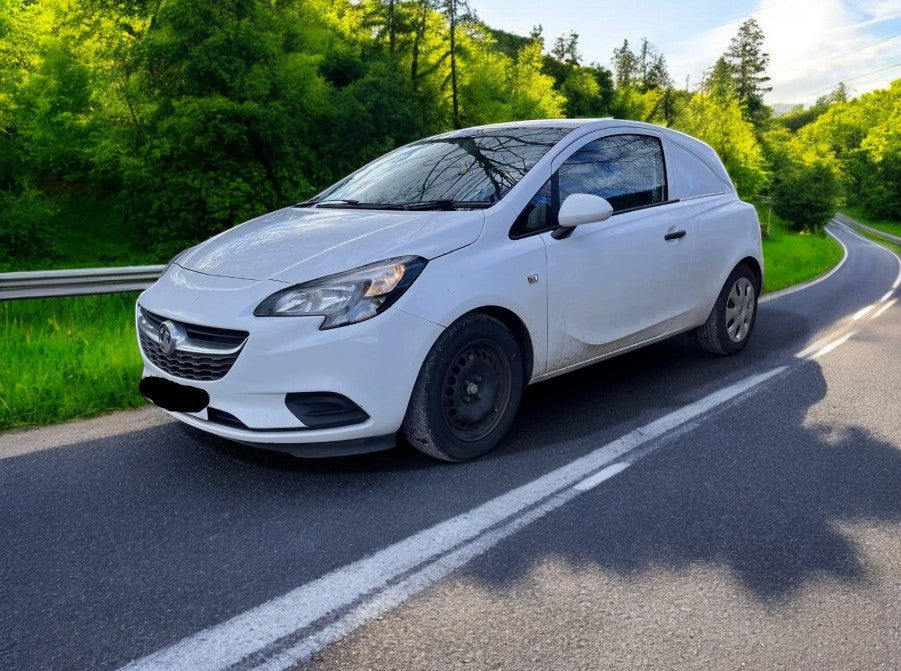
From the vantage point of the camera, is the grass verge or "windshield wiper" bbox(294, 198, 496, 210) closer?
"windshield wiper" bbox(294, 198, 496, 210)

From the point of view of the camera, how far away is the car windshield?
14.1 ft

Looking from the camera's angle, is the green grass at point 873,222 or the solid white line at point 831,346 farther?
the green grass at point 873,222

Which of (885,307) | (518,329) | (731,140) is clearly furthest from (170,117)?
(731,140)

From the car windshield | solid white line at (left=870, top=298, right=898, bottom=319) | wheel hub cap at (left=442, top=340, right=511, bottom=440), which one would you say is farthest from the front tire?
solid white line at (left=870, top=298, right=898, bottom=319)

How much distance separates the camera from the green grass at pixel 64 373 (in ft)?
15.4

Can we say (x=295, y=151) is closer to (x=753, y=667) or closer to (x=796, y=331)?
(x=796, y=331)

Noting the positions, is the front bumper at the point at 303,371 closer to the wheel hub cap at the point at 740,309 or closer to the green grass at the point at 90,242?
the wheel hub cap at the point at 740,309

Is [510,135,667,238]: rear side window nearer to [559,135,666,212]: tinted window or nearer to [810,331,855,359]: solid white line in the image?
[559,135,666,212]: tinted window

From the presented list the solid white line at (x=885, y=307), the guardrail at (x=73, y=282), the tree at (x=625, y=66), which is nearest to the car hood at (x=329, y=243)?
the guardrail at (x=73, y=282)

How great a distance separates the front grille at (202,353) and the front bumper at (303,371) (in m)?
0.03

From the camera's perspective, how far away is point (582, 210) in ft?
13.6

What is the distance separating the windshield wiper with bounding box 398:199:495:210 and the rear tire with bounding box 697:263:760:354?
106 inches

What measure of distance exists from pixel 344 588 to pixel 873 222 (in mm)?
108638

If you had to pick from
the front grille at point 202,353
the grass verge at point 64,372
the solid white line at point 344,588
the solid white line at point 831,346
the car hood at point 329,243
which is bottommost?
the solid white line at point 831,346
